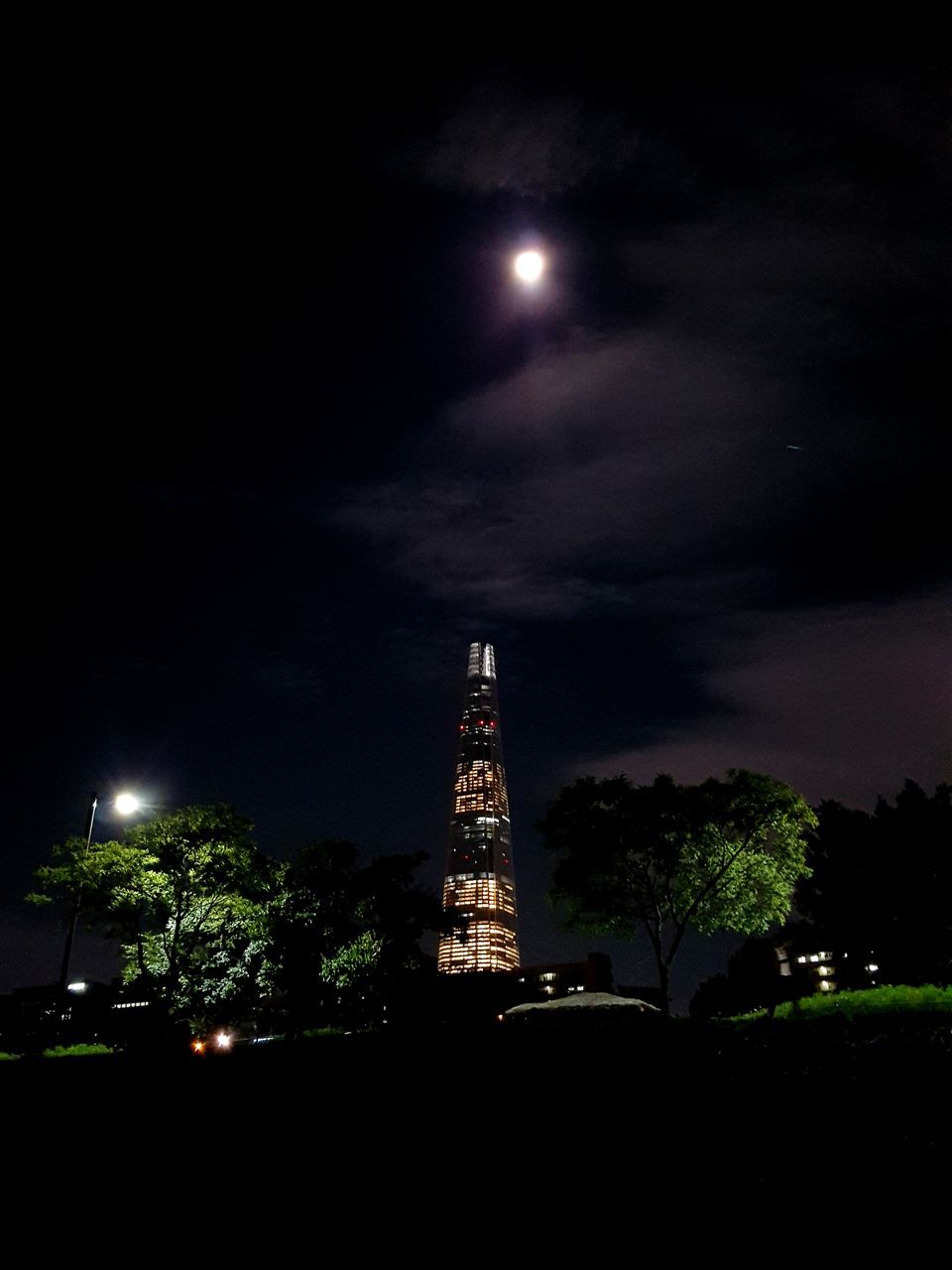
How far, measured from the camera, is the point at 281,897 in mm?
33688


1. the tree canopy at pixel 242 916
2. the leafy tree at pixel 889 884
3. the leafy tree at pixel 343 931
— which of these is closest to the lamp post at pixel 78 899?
the tree canopy at pixel 242 916

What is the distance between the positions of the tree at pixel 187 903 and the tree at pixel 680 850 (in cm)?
1296

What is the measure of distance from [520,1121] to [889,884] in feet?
179

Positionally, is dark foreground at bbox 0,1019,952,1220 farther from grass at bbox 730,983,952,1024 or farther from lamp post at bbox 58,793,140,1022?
lamp post at bbox 58,793,140,1022

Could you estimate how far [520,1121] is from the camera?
6109mm

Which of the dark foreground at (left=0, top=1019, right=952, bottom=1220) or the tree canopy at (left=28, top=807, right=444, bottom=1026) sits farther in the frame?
the tree canopy at (left=28, top=807, right=444, bottom=1026)

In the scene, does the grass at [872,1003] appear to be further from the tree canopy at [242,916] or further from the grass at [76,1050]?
the tree canopy at [242,916]

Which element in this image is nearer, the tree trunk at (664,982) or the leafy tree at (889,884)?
the tree trunk at (664,982)

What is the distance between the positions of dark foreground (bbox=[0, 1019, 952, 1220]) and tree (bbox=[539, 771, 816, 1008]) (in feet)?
73.4

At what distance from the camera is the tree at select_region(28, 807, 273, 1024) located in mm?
28039

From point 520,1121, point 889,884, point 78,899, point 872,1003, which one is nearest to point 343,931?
point 78,899

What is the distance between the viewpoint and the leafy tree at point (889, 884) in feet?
159

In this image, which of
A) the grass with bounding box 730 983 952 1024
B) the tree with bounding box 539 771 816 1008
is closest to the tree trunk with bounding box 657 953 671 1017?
the tree with bounding box 539 771 816 1008

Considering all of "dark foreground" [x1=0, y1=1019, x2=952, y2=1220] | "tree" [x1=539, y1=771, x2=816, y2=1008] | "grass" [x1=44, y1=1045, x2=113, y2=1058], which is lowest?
"grass" [x1=44, y1=1045, x2=113, y2=1058]
